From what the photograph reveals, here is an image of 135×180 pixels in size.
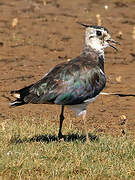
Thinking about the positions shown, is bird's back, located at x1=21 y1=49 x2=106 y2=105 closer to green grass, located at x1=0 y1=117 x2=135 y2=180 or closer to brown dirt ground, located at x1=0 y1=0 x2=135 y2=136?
green grass, located at x1=0 y1=117 x2=135 y2=180

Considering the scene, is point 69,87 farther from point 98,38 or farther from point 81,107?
point 98,38

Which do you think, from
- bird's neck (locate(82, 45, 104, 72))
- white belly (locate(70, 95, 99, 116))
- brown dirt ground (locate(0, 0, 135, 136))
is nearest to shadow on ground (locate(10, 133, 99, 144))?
white belly (locate(70, 95, 99, 116))

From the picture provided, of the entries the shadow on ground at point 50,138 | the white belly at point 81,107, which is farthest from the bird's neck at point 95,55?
the shadow on ground at point 50,138

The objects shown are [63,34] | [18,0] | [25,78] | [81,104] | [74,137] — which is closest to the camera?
[81,104]

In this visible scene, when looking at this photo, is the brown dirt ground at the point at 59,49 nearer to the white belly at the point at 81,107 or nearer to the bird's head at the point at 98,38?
the white belly at the point at 81,107

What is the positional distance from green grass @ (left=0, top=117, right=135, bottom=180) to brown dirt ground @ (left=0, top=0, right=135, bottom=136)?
1.26m

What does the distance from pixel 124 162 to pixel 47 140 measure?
1.45 meters

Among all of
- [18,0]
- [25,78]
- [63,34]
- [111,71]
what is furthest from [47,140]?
[18,0]

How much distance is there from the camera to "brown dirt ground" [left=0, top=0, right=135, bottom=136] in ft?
35.8

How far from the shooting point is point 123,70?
14.0 m

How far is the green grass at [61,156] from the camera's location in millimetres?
7250

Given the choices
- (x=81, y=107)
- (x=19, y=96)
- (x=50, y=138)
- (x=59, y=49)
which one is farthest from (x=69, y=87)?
(x=59, y=49)

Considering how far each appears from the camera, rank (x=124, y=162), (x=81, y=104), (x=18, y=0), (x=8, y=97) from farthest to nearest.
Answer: (x=18, y=0), (x=8, y=97), (x=81, y=104), (x=124, y=162)

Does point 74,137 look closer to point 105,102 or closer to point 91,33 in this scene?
point 91,33
